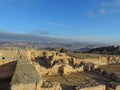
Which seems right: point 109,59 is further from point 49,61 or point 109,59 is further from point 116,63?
point 49,61

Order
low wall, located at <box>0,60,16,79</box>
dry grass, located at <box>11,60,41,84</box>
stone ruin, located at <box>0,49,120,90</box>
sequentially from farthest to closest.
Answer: low wall, located at <box>0,60,16,79</box> < stone ruin, located at <box>0,49,120,90</box> < dry grass, located at <box>11,60,41,84</box>

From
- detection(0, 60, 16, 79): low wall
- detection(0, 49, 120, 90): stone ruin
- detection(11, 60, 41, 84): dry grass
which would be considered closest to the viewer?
detection(11, 60, 41, 84): dry grass

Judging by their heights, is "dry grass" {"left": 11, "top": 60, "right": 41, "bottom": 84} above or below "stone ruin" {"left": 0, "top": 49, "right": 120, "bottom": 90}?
above

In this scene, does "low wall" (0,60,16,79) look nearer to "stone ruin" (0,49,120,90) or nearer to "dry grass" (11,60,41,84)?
"stone ruin" (0,49,120,90)

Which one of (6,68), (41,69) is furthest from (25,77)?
(41,69)

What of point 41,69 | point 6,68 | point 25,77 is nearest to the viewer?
point 25,77

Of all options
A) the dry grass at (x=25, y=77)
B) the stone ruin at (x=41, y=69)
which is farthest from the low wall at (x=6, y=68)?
the dry grass at (x=25, y=77)

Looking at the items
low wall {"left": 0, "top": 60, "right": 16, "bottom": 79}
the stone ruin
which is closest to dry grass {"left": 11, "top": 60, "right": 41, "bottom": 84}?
the stone ruin

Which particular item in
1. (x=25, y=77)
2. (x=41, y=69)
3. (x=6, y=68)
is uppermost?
(x=25, y=77)

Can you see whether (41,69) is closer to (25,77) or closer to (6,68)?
(6,68)

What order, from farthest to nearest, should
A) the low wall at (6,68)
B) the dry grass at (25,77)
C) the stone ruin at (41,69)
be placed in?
the low wall at (6,68) < the stone ruin at (41,69) < the dry grass at (25,77)

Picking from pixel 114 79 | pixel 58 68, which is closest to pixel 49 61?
pixel 58 68

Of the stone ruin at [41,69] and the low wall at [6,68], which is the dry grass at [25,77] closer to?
the stone ruin at [41,69]

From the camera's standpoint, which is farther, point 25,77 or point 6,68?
point 6,68
